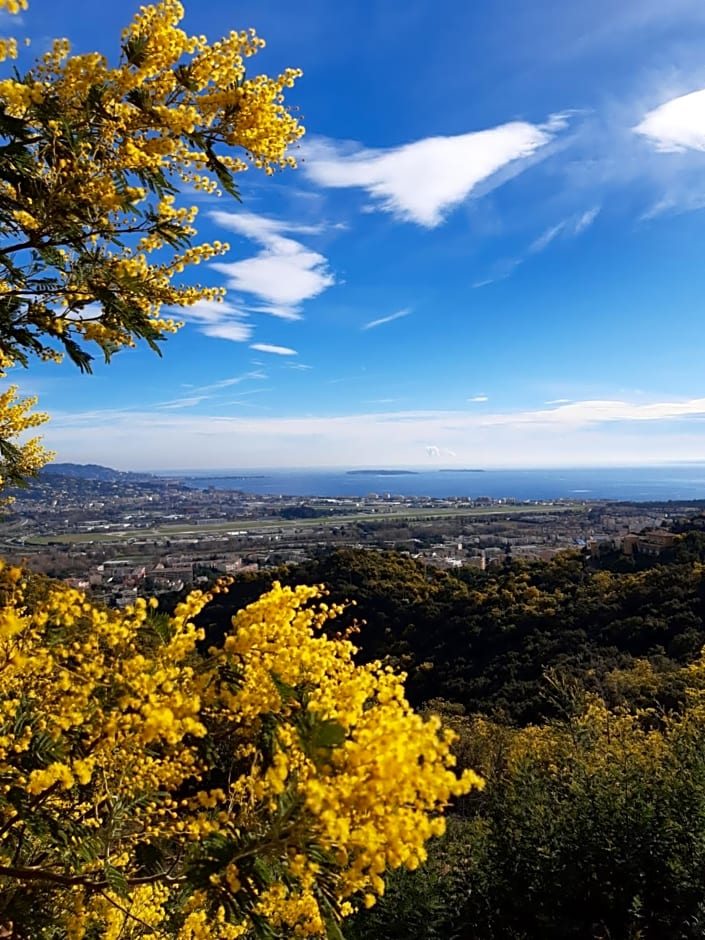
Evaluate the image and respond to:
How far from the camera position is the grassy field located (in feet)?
294

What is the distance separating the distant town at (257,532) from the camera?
5694 cm

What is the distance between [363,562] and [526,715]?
2118 centimetres

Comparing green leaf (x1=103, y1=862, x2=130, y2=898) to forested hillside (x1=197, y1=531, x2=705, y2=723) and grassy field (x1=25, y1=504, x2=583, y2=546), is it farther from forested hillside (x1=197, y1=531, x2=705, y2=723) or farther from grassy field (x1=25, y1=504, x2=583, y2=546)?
grassy field (x1=25, y1=504, x2=583, y2=546)

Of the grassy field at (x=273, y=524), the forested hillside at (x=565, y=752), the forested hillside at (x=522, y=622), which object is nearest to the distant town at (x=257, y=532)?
the grassy field at (x=273, y=524)

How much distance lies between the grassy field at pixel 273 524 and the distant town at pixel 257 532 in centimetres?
25

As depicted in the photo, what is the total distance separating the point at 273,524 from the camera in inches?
4500

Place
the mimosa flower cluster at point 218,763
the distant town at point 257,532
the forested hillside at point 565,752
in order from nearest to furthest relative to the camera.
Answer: the mimosa flower cluster at point 218,763
the forested hillside at point 565,752
the distant town at point 257,532

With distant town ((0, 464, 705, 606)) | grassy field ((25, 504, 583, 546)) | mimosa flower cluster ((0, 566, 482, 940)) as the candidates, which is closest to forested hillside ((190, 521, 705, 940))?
mimosa flower cluster ((0, 566, 482, 940))

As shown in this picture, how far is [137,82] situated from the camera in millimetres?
3646

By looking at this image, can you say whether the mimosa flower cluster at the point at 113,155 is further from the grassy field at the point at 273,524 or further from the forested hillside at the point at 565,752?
the grassy field at the point at 273,524

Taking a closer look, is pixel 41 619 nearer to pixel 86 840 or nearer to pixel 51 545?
pixel 86 840

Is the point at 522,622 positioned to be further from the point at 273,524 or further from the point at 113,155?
the point at 273,524

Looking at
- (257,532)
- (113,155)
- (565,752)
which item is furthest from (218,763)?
(257,532)

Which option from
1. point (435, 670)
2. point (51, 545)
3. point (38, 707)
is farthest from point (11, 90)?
point (51, 545)
